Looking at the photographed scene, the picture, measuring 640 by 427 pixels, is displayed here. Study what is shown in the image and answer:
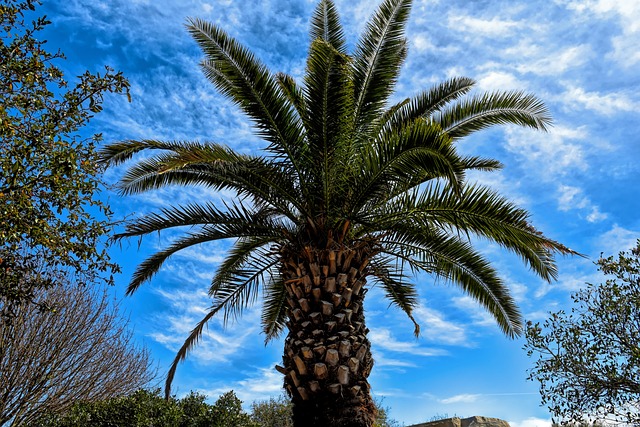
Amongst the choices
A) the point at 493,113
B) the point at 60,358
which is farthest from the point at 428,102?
the point at 60,358

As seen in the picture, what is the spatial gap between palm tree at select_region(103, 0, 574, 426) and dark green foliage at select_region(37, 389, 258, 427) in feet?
10.6

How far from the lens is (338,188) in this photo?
9.22m

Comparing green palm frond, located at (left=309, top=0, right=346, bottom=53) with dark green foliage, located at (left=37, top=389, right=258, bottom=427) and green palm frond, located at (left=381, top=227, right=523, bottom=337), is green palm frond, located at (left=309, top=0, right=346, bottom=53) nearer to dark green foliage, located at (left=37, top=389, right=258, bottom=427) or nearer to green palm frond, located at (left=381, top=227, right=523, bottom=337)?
green palm frond, located at (left=381, top=227, right=523, bottom=337)

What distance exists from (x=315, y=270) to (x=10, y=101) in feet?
16.7

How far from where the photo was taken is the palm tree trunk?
27.8ft

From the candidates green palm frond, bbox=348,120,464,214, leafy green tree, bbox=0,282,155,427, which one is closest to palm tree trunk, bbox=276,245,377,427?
green palm frond, bbox=348,120,464,214

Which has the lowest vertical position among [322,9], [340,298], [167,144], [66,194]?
[340,298]

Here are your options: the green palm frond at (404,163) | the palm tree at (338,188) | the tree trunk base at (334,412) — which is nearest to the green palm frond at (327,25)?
the palm tree at (338,188)

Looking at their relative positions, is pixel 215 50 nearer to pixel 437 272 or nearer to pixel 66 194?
pixel 66 194

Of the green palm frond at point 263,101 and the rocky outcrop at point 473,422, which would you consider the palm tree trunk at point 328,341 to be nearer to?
the green palm frond at point 263,101

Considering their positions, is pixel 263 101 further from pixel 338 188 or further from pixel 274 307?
pixel 274 307

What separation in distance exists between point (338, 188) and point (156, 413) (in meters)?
6.42

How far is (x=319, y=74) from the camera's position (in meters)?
8.26

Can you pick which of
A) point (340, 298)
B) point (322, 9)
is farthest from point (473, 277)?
point (322, 9)
